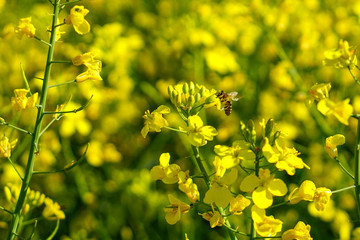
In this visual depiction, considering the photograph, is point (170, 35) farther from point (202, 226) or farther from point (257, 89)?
point (202, 226)

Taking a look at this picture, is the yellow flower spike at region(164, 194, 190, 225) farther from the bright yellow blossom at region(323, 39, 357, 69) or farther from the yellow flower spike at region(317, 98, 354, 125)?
the bright yellow blossom at region(323, 39, 357, 69)

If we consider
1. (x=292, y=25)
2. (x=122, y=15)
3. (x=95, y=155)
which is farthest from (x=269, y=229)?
(x=122, y=15)

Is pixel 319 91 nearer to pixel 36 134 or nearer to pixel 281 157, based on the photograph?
pixel 281 157

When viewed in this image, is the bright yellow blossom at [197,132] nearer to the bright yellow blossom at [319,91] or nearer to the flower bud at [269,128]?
the flower bud at [269,128]

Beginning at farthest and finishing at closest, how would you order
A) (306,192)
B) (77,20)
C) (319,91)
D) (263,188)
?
1. (77,20)
2. (319,91)
3. (306,192)
4. (263,188)

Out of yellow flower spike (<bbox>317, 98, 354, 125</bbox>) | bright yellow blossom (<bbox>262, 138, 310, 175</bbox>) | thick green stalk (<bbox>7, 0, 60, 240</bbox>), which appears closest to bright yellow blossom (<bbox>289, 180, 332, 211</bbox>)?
bright yellow blossom (<bbox>262, 138, 310, 175</bbox>)

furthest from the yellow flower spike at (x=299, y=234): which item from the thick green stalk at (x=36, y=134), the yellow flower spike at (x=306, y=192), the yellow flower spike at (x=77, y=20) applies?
the yellow flower spike at (x=77, y=20)

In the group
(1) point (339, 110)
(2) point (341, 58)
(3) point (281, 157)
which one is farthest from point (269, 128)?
(2) point (341, 58)
